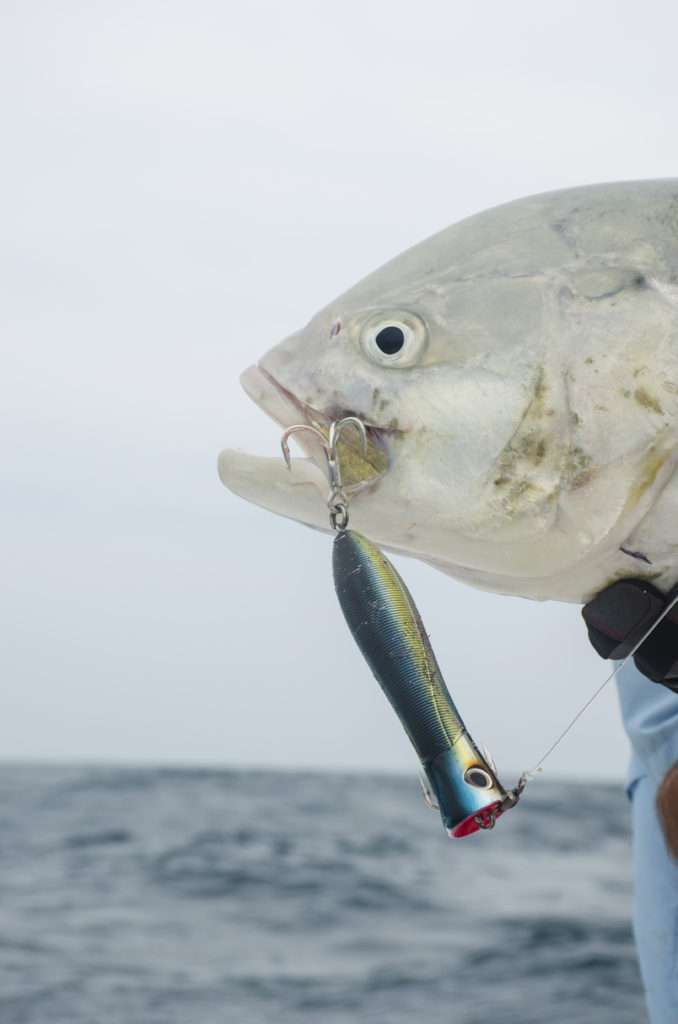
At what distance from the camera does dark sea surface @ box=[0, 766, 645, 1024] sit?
8789 millimetres

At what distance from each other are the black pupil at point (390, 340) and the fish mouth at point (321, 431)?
126 mm

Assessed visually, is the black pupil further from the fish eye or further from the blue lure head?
the blue lure head

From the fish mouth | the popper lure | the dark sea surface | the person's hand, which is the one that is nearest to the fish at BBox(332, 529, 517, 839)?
the popper lure

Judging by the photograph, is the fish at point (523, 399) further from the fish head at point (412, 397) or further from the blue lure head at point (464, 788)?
the blue lure head at point (464, 788)

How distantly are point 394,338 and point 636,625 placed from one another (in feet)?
2.13

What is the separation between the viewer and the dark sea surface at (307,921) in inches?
346

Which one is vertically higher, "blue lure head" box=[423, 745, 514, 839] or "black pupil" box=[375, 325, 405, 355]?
"black pupil" box=[375, 325, 405, 355]

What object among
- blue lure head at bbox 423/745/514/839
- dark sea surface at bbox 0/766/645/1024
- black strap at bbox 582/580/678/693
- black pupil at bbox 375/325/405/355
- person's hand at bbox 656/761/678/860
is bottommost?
dark sea surface at bbox 0/766/645/1024

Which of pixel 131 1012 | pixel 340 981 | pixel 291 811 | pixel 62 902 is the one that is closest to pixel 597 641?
pixel 131 1012

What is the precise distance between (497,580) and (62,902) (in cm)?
1293

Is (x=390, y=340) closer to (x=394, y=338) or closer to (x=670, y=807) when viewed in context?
(x=394, y=338)

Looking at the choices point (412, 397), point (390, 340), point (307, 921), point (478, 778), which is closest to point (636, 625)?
point (478, 778)

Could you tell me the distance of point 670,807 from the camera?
3074 millimetres

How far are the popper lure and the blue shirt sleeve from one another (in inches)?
57.9
